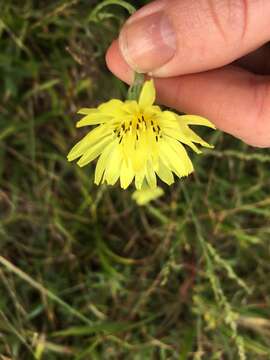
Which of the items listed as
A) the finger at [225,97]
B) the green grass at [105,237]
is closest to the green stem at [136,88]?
the finger at [225,97]

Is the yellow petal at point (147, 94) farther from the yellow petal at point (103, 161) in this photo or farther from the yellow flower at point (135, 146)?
the yellow petal at point (103, 161)

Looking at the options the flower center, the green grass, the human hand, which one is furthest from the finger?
the green grass

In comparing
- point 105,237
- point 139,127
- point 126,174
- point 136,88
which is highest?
point 136,88

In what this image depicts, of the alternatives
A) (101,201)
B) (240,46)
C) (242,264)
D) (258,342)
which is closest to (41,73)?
(101,201)

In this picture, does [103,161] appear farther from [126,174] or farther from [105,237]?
[105,237]

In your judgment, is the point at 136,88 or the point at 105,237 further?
the point at 105,237

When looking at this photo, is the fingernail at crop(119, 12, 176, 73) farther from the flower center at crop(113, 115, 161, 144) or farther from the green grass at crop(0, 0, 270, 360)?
the green grass at crop(0, 0, 270, 360)

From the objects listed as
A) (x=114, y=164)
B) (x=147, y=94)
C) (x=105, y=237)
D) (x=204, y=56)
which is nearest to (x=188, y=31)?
(x=204, y=56)
